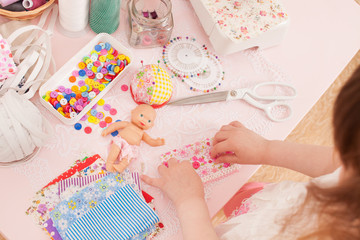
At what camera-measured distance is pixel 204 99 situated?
2.70ft

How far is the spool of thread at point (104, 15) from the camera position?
0.77 metres

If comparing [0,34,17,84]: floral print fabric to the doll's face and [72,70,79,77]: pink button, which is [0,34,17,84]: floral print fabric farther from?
the doll's face

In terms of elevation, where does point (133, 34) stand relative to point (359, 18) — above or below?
above

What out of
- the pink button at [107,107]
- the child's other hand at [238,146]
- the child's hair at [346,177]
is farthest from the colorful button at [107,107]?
the child's hair at [346,177]

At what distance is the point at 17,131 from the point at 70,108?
12 cm

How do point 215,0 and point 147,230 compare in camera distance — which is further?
point 215,0

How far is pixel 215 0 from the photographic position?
2.81 ft

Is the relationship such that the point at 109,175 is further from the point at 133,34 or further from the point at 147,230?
the point at 133,34

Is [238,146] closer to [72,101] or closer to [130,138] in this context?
[130,138]

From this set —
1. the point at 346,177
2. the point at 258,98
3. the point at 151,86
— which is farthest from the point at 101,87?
the point at 346,177

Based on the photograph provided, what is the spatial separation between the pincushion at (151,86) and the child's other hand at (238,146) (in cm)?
14

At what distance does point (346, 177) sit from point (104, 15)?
1.81 ft

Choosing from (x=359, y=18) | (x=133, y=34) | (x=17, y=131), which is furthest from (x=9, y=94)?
(x=359, y=18)

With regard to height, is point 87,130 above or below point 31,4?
below
